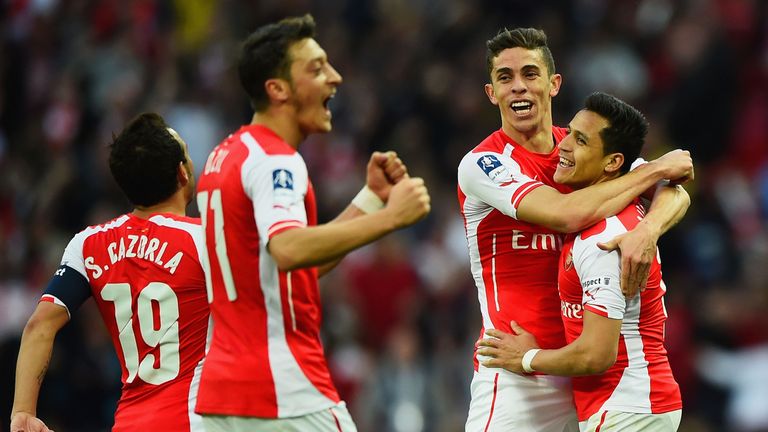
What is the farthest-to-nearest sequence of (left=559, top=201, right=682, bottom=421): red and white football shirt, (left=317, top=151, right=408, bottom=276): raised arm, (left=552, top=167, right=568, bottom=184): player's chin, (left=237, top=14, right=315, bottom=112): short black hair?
(left=552, top=167, right=568, bottom=184): player's chin, (left=559, top=201, right=682, bottom=421): red and white football shirt, (left=317, top=151, right=408, bottom=276): raised arm, (left=237, top=14, right=315, bottom=112): short black hair

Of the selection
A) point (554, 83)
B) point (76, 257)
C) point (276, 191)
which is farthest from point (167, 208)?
point (554, 83)

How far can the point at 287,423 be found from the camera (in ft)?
17.6

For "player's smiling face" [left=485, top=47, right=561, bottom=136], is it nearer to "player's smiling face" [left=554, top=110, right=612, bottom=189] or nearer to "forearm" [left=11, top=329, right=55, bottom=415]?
"player's smiling face" [left=554, top=110, right=612, bottom=189]

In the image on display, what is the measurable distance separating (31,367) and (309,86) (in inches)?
73.6

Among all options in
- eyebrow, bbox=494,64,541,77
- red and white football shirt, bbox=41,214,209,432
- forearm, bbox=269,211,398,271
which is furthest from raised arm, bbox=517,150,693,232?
red and white football shirt, bbox=41,214,209,432

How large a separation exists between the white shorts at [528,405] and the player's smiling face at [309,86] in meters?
1.65

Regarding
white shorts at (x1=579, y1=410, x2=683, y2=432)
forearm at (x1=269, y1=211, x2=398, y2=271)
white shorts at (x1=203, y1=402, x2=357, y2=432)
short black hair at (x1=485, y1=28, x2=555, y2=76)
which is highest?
short black hair at (x1=485, y1=28, x2=555, y2=76)

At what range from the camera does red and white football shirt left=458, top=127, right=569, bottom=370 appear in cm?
629

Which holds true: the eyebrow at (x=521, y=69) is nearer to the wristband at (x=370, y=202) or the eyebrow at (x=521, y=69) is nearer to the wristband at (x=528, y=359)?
the wristband at (x=370, y=202)

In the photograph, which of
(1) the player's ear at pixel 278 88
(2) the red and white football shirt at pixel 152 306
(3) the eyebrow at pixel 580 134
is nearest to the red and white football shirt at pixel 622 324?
(3) the eyebrow at pixel 580 134

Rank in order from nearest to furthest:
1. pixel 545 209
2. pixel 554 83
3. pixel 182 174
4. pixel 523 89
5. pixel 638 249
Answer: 1. pixel 638 249
2. pixel 545 209
3. pixel 182 174
4. pixel 523 89
5. pixel 554 83

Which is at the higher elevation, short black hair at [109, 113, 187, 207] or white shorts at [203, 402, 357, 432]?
short black hair at [109, 113, 187, 207]

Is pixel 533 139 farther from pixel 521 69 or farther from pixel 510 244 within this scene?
pixel 510 244

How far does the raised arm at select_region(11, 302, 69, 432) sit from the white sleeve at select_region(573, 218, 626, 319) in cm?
242
